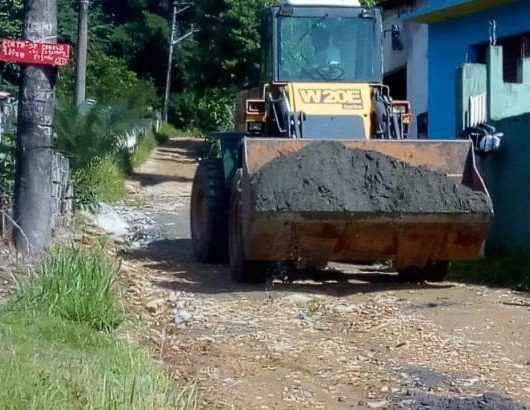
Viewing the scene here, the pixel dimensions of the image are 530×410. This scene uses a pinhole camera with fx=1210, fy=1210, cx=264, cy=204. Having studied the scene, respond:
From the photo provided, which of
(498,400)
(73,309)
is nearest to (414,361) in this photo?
(498,400)

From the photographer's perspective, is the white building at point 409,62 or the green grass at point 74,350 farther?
the white building at point 409,62

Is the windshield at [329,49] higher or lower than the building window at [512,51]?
lower

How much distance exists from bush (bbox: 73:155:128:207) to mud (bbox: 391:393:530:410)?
9.71 m

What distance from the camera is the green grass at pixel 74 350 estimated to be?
641 centimetres

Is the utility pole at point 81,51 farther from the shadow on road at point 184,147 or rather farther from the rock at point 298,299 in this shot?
the rock at point 298,299

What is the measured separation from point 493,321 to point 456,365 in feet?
5.45

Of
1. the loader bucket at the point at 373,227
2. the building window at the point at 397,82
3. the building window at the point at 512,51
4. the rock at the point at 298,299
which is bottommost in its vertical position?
the rock at the point at 298,299

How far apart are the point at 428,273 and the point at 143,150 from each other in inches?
1016

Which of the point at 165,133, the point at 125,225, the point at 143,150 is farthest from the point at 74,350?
the point at 165,133

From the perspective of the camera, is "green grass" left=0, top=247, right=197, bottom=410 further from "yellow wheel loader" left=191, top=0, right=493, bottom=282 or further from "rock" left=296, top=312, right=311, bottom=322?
"yellow wheel loader" left=191, top=0, right=493, bottom=282

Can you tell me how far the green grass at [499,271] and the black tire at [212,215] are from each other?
2.67m

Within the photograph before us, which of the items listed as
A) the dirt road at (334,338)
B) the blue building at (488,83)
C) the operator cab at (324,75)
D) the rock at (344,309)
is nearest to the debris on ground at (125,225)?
the dirt road at (334,338)

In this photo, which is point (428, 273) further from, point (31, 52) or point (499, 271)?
point (31, 52)

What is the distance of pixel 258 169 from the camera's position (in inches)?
458
